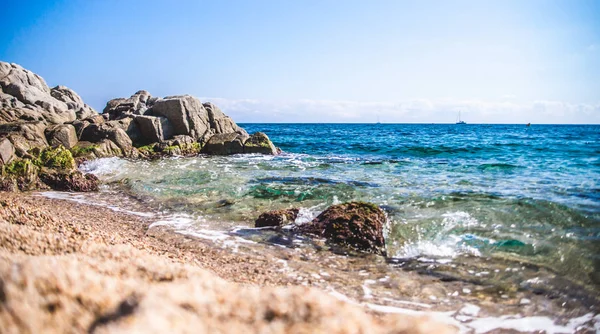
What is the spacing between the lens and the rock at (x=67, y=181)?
10.4 metres

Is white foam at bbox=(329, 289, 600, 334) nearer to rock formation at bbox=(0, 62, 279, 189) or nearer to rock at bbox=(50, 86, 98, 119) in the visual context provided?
rock formation at bbox=(0, 62, 279, 189)

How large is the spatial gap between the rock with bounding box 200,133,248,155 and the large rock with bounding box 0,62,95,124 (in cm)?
964

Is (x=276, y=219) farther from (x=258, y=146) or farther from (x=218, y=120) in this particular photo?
(x=218, y=120)

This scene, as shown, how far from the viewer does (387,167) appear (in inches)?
617

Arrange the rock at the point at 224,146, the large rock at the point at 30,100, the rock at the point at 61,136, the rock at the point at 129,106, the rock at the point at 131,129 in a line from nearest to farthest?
the rock at the point at 61,136 → the large rock at the point at 30,100 → the rock at the point at 131,129 → the rock at the point at 224,146 → the rock at the point at 129,106

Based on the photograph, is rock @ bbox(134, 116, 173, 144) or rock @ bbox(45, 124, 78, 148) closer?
rock @ bbox(45, 124, 78, 148)

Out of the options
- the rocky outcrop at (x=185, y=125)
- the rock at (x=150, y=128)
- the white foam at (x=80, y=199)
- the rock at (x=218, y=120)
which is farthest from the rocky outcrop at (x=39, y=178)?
the rock at (x=218, y=120)

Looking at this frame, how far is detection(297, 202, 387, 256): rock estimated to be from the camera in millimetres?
5789

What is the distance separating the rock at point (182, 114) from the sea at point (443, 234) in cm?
1051

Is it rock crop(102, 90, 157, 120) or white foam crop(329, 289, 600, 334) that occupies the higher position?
rock crop(102, 90, 157, 120)

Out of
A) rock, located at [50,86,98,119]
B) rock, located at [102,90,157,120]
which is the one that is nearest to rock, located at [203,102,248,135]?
rock, located at [102,90,157,120]

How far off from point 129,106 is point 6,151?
17815 mm

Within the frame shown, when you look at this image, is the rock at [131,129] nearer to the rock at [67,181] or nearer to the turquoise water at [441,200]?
the turquoise water at [441,200]

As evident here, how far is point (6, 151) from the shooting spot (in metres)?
11.4
